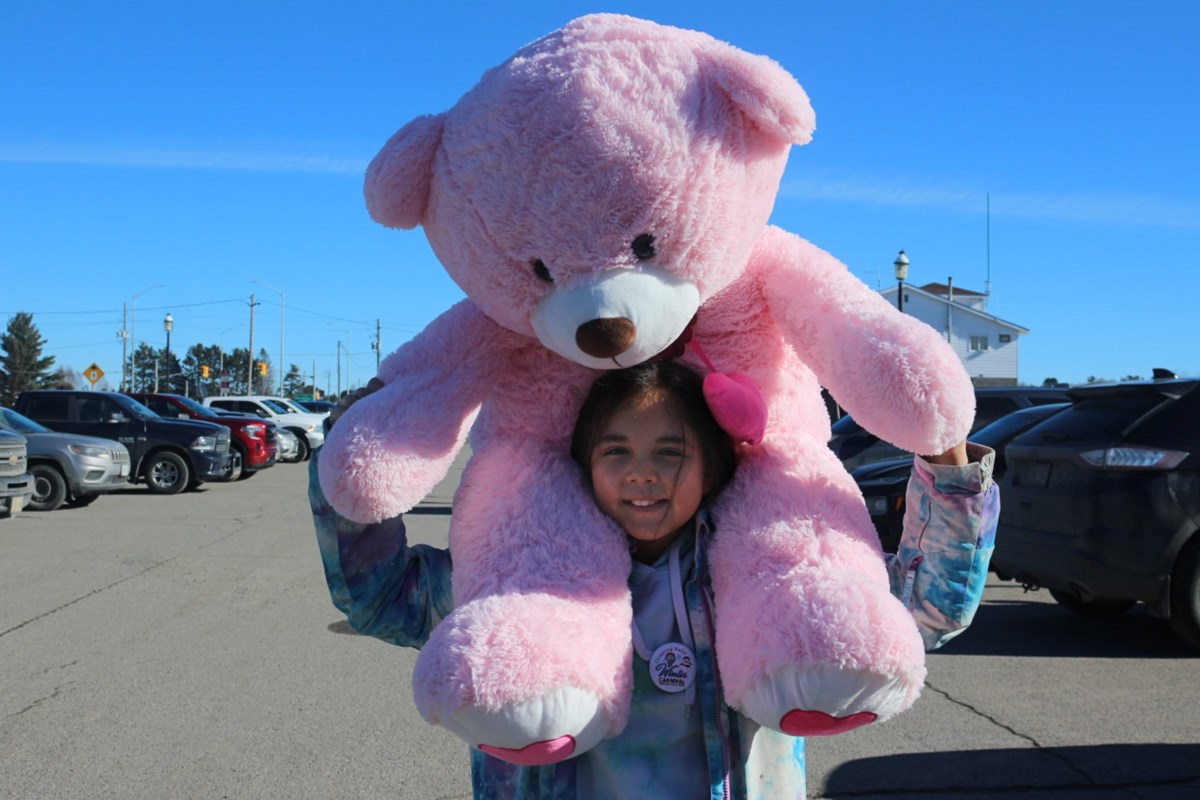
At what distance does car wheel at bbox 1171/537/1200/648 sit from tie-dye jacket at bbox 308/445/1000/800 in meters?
5.26

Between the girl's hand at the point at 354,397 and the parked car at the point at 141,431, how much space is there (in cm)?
1729

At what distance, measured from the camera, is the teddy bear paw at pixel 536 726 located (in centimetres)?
148

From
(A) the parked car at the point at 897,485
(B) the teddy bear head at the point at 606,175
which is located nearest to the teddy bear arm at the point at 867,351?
(B) the teddy bear head at the point at 606,175

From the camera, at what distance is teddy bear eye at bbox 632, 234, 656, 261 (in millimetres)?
1602

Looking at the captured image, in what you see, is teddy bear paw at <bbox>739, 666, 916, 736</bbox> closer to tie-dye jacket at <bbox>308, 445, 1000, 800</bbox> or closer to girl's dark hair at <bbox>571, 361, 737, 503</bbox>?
tie-dye jacket at <bbox>308, 445, 1000, 800</bbox>

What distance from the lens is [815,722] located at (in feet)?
5.04

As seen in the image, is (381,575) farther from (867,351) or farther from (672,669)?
(867,351)

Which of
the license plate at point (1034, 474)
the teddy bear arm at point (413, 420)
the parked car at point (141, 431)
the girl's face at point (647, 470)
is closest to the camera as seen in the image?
the teddy bear arm at point (413, 420)

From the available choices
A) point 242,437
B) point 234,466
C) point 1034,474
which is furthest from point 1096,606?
point 242,437

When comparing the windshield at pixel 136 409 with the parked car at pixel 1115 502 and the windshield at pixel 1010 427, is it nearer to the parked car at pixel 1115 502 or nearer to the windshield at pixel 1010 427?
the windshield at pixel 1010 427

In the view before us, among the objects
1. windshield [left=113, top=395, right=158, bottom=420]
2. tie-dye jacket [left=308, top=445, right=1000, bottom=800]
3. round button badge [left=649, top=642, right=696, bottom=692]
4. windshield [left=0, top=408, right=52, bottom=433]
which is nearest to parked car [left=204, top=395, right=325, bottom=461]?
windshield [left=113, top=395, right=158, bottom=420]

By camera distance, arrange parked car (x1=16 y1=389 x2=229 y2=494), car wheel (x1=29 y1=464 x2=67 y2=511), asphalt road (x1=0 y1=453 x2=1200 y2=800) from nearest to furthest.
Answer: asphalt road (x1=0 y1=453 x2=1200 y2=800) < car wheel (x1=29 y1=464 x2=67 y2=511) < parked car (x1=16 y1=389 x2=229 y2=494)

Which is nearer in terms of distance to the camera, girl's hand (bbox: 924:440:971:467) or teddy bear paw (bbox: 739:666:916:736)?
teddy bear paw (bbox: 739:666:916:736)

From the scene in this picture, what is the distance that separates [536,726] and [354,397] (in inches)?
26.7
